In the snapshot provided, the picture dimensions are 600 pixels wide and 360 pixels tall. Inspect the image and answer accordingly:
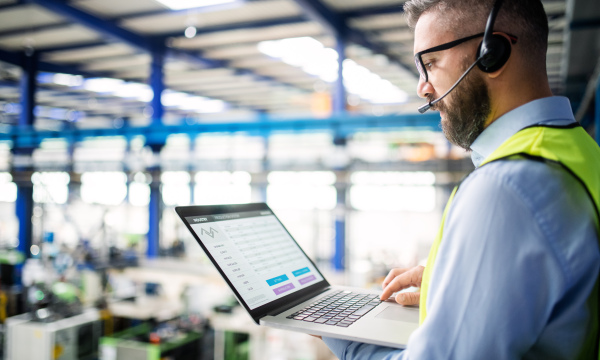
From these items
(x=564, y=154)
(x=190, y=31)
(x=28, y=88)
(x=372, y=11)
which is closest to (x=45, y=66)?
(x=28, y=88)

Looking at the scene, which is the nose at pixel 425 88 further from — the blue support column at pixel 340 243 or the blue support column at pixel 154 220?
the blue support column at pixel 154 220

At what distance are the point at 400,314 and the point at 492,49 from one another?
2.08ft

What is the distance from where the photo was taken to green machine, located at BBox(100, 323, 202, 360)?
3.88 metres

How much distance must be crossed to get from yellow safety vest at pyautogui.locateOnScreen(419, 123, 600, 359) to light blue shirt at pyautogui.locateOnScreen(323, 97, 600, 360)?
0.02 m

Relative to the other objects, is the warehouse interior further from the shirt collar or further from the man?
the man

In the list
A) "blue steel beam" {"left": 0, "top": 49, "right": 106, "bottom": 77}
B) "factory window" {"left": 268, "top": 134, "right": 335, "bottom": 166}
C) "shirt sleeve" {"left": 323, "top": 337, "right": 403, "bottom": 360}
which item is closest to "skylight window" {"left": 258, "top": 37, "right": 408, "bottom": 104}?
"factory window" {"left": 268, "top": 134, "right": 335, "bottom": 166}

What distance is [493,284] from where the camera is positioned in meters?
0.63

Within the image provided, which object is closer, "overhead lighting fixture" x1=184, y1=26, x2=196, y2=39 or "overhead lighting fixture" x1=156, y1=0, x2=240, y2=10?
"overhead lighting fixture" x1=156, y1=0, x2=240, y2=10

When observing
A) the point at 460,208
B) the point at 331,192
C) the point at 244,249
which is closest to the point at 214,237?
the point at 244,249

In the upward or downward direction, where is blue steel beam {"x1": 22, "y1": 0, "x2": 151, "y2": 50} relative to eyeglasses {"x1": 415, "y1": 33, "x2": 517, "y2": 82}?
upward

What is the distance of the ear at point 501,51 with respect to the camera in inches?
31.5

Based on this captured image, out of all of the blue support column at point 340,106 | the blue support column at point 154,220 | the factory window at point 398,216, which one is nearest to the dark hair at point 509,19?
the blue support column at point 340,106

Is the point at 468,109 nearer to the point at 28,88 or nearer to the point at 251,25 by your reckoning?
the point at 251,25

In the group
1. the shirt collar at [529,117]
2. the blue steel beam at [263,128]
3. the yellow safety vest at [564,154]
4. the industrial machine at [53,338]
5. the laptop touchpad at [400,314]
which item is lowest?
the industrial machine at [53,338]
